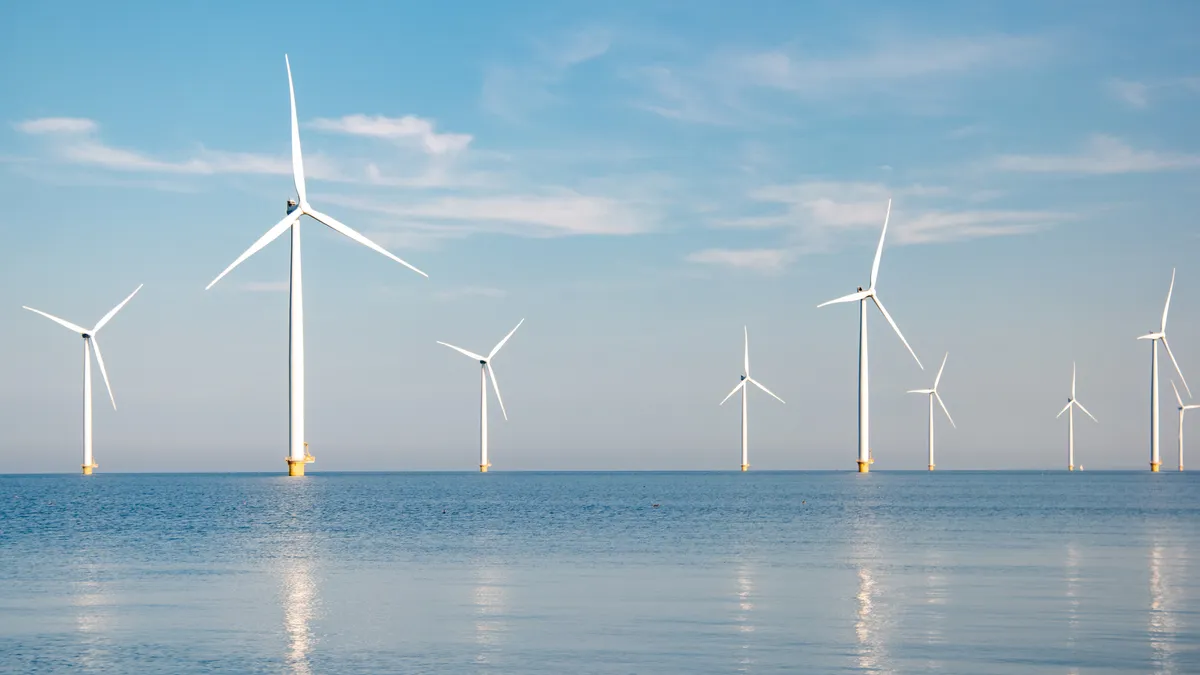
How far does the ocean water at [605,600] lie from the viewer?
29688mm

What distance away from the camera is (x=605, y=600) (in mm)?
40438

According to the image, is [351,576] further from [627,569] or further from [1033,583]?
[1033,583]

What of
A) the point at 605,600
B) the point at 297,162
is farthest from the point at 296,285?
the point at 605,600

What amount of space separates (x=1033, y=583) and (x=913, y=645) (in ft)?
50.8

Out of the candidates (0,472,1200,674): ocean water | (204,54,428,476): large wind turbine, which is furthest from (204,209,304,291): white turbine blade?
(0,472,1200,674): ocean water

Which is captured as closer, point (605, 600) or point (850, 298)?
point (605, 600)

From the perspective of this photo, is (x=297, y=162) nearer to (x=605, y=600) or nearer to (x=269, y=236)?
(x=269, y=236)

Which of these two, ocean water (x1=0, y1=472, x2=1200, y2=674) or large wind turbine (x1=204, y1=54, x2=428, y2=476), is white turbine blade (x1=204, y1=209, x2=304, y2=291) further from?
ocean water (x1=0, y1=472, x2=1200, y2=674)

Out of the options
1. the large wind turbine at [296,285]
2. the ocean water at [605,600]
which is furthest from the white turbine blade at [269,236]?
the ocean water at [605,600]

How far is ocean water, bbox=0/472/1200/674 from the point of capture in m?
29.7

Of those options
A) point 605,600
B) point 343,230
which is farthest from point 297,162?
point 605,600

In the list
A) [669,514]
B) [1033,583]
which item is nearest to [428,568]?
[1033,583]

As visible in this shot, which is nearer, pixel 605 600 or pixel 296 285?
pixel 605 600

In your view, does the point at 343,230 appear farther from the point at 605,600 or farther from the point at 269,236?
the point at 605,600
